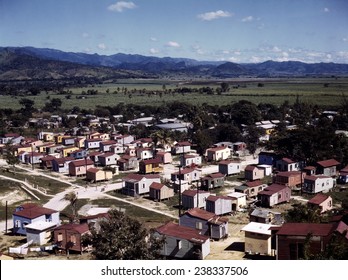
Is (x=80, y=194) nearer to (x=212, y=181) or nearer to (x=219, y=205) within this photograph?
(x=212, y=181)

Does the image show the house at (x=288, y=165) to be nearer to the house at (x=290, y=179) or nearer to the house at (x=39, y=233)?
the house at (x=290, y=179)

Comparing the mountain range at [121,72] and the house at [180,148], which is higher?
the mountain range at [121,72]

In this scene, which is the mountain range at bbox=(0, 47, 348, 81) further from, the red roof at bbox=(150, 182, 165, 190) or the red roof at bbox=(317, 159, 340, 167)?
the red roof at bbox=(150, 182, 165, 190)

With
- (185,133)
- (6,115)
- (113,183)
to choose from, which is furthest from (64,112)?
(113,183)

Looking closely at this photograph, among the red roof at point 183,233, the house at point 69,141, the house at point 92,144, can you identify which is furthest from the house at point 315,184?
the house at point 69,141
